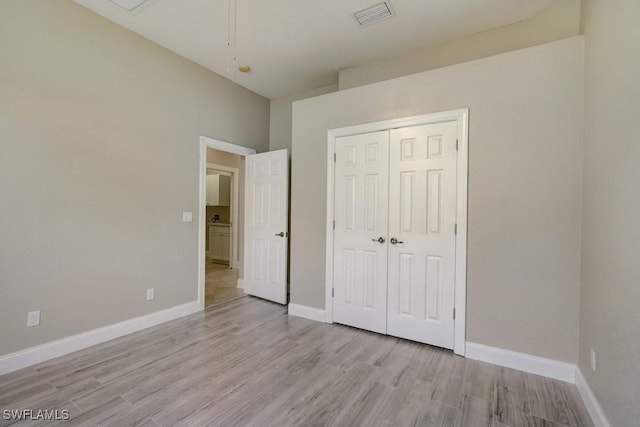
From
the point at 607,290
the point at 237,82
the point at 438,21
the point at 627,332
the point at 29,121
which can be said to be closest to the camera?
the point at 627,332

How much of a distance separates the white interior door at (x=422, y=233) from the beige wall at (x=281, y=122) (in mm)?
2225

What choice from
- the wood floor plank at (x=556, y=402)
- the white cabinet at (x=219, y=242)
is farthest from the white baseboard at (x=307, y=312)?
the white cabinet at (x=219, y=242)

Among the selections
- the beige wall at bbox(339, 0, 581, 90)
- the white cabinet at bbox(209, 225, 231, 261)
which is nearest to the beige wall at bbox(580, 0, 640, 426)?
the beige wall at bbox(339, 0, 581, 90)

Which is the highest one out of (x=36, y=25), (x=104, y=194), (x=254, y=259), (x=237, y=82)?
(x=237, y=82)

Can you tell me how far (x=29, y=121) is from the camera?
7.61 ft

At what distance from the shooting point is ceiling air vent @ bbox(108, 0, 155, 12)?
2.55 m

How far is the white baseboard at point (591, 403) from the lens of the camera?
164 cm

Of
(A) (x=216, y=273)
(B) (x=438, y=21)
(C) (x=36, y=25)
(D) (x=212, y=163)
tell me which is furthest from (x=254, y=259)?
(B) (x=438, y=21)

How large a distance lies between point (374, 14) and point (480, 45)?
130 centimetres

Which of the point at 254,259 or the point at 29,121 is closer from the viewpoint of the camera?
the point at 29,121

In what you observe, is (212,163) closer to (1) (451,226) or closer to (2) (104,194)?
(2) (104,194)

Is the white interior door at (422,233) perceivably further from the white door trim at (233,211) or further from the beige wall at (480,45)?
the white door trim at (233,211)

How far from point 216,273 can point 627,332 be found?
19.3ft

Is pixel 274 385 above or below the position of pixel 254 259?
below
